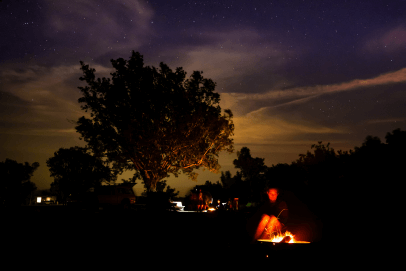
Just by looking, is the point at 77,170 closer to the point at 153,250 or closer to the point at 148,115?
the point at 148,115

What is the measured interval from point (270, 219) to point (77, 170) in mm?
48868

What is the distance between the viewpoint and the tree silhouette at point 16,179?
48.0 metres

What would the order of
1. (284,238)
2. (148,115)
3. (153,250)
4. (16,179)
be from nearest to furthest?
(284,238) < (153,250) < (148,115) < (16,179)

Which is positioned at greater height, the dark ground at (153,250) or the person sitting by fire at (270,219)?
the person sitting by fire at (270,219)

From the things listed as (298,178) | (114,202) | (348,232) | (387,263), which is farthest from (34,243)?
(114,202)

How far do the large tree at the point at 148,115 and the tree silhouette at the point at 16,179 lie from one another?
28.9m

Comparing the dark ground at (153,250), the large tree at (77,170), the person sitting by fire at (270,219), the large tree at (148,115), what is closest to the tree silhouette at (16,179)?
the large tree at (77,170)

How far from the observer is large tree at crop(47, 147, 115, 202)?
168 ft

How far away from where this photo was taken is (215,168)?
27.8 m

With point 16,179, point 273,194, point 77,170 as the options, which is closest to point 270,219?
point 273,194

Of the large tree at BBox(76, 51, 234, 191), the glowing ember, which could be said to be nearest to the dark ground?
→ the glowing ember

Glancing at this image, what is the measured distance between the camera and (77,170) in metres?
51.2

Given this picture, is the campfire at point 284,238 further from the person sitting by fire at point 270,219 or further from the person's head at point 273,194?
the person's head at point 273,194

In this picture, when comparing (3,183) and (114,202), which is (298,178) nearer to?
(114,202)
